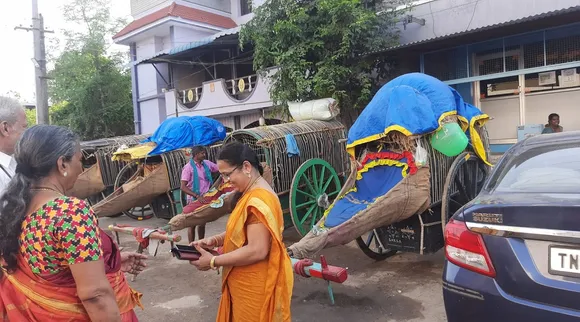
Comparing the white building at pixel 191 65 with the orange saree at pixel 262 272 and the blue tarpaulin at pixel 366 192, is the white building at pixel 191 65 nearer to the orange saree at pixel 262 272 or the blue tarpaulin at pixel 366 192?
the blue tarpaulin at pixel 366 192

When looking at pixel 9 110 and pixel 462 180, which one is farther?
pixel 462 180

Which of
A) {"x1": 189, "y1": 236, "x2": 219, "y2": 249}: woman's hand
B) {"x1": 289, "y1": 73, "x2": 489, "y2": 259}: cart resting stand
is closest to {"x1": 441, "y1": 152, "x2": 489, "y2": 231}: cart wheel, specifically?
{"x1": 289, "y1": 73, "x2": 489, "y2": 259}: cart resting stand

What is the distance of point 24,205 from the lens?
5.03ft

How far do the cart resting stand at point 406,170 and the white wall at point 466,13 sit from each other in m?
3.75

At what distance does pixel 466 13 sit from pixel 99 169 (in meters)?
8.13

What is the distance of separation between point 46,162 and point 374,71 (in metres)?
8.23

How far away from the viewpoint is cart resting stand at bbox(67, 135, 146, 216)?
8.70m

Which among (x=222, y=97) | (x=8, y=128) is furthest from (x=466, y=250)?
(x=222, y=97)

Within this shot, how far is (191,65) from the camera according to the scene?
51.2 ft

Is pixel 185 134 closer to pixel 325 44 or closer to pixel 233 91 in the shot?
pixel 325 44

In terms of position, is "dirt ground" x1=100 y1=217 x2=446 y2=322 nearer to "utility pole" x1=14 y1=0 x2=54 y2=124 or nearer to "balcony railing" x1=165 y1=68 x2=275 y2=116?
"balcony railing" x1=165 y1=68 x2=275 y2=116

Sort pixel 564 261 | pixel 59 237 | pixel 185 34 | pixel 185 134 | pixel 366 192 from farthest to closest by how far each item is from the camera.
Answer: pixel 185 34 < pixel 185 134 < pixel 366 192 < pixel 564 261 < pixel 59 237

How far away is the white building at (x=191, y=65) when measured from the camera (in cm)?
1307

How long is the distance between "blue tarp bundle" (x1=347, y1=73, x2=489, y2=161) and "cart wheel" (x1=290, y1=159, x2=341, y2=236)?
1.34m
